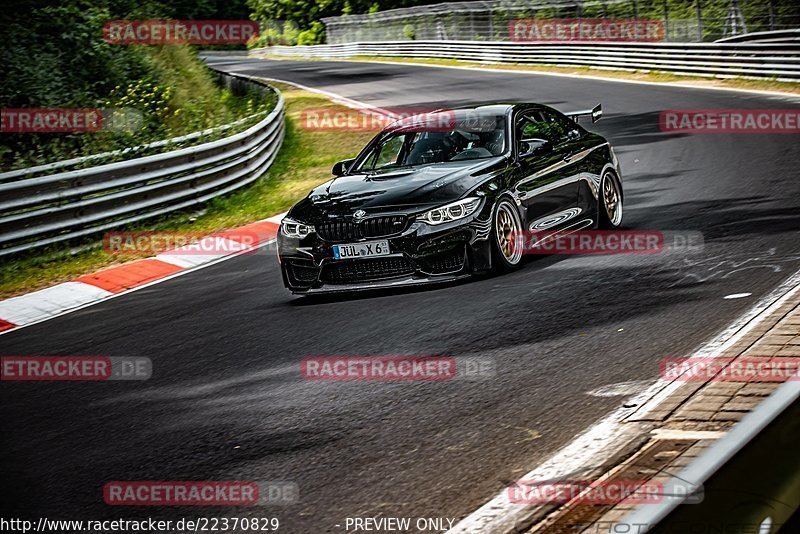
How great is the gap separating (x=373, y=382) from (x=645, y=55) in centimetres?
2649

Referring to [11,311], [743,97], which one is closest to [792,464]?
[11,311]

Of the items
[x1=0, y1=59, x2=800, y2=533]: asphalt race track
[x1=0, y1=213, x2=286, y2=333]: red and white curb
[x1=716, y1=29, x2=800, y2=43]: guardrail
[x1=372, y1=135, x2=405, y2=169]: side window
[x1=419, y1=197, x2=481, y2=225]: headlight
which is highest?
[x1=716, y1=29, x2=800, y2=43]: guardrail

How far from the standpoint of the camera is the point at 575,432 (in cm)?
500

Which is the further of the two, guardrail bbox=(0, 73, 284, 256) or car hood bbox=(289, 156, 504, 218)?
guardrail bbox=(0, 73, 284, 256)

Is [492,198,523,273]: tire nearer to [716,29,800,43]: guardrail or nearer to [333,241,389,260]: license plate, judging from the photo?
[333,241,389,260]: license plate

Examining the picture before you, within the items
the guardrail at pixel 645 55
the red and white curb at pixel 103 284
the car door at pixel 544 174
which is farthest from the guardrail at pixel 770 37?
the car door at pixel 544 174

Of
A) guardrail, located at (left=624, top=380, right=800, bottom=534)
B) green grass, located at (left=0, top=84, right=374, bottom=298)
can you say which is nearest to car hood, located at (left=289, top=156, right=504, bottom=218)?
green grass, located at (left=0, top=84, right=374, bottom=298)

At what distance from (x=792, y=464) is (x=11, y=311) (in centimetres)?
937

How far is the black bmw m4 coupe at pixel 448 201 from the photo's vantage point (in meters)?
8.33

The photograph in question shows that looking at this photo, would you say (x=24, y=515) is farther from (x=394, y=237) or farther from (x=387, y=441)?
(x=394, y=237)

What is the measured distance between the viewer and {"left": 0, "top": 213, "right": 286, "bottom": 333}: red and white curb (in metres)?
10.4

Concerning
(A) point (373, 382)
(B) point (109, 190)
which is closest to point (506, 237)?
(A) point (373, 382)

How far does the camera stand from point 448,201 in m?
8.38

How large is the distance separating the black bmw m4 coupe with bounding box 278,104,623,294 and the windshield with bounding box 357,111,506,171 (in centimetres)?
1
